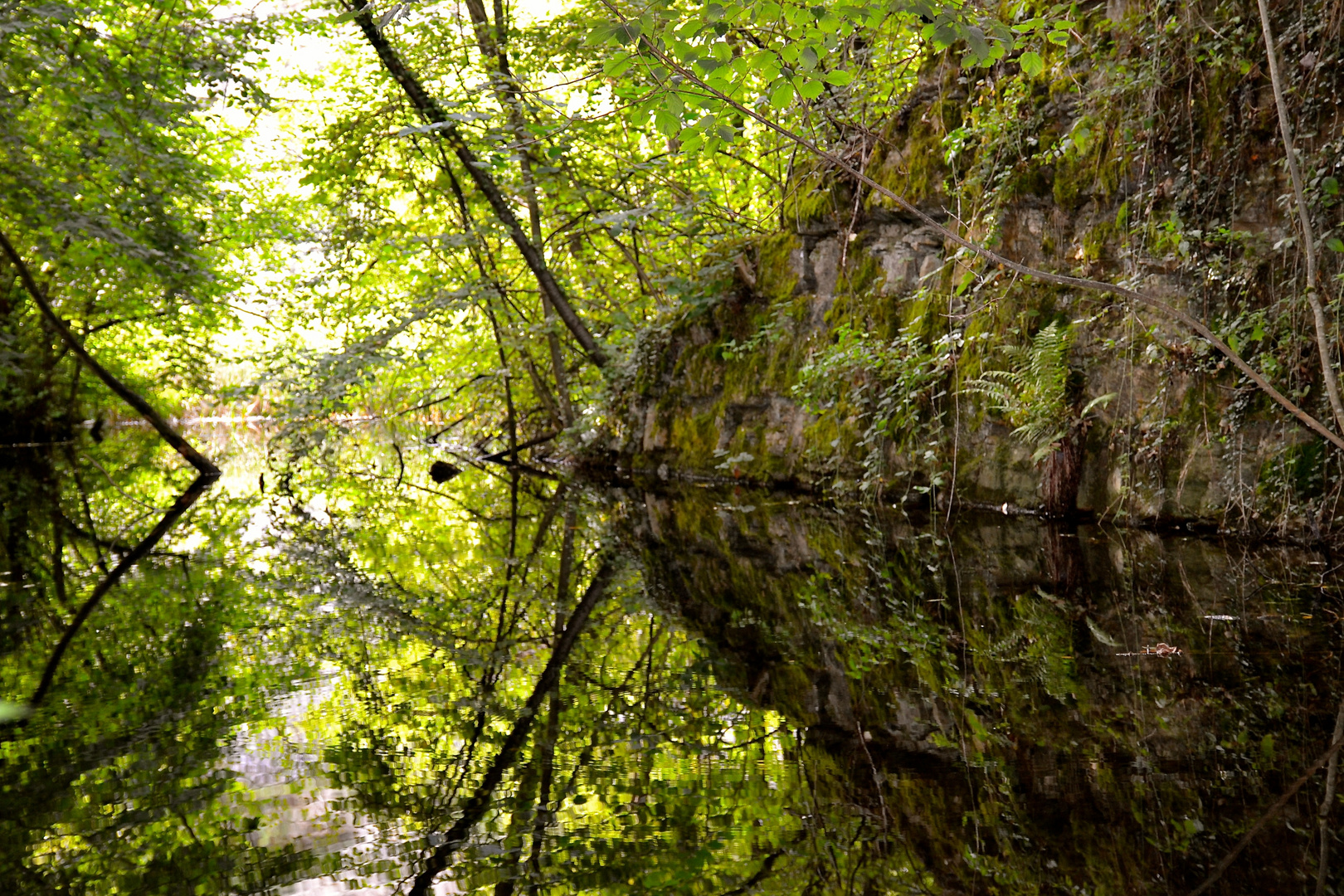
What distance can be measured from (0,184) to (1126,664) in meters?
12.7

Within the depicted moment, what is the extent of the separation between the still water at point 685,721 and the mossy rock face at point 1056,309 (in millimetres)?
683

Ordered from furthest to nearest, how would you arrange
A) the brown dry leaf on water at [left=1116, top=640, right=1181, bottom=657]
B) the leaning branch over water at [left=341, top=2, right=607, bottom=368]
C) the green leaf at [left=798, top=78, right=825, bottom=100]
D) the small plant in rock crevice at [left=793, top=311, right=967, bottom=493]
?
the leaning branch over water at [left=341, top=2, right=607, bottom=368] → the small plant in rock crevice at [left=793, top=311, right=967, bottom=493] → the green leaf at [left=798, top=78, right=825, bottom=100] → the brown dry leaf on water at [left=1116, top=640, right=1181, bottom=657]

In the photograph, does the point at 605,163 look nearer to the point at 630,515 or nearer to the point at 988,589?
the point at 630,515

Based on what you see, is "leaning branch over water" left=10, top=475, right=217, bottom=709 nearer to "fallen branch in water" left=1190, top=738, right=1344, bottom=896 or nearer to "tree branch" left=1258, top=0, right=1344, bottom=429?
"fallen branch in water" left=1190, top=738, right=1344, bottom=896

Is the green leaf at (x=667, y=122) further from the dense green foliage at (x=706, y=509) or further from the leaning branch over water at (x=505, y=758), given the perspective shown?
the leaning branch over water at (x=505, y=758)

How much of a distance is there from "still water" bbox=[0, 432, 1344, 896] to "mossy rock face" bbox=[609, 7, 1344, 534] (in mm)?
683

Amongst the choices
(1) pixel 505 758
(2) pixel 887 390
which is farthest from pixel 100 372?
(1) pixel 505 758

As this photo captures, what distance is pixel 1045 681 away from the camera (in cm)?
312

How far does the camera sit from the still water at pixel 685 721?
77.1 inches

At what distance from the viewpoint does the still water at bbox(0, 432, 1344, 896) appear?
1958 mm

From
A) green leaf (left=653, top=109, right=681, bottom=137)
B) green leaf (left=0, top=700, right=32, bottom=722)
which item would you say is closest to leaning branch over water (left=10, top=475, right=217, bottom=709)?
green leaf (left=0, top=700, right=32, bottom=722)

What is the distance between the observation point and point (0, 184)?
11156mm

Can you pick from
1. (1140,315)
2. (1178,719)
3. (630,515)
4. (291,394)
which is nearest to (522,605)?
(1178,719)

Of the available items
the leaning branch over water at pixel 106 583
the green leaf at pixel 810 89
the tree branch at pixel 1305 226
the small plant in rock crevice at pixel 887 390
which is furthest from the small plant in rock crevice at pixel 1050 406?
the leaning branch over water at pixel 106 583
